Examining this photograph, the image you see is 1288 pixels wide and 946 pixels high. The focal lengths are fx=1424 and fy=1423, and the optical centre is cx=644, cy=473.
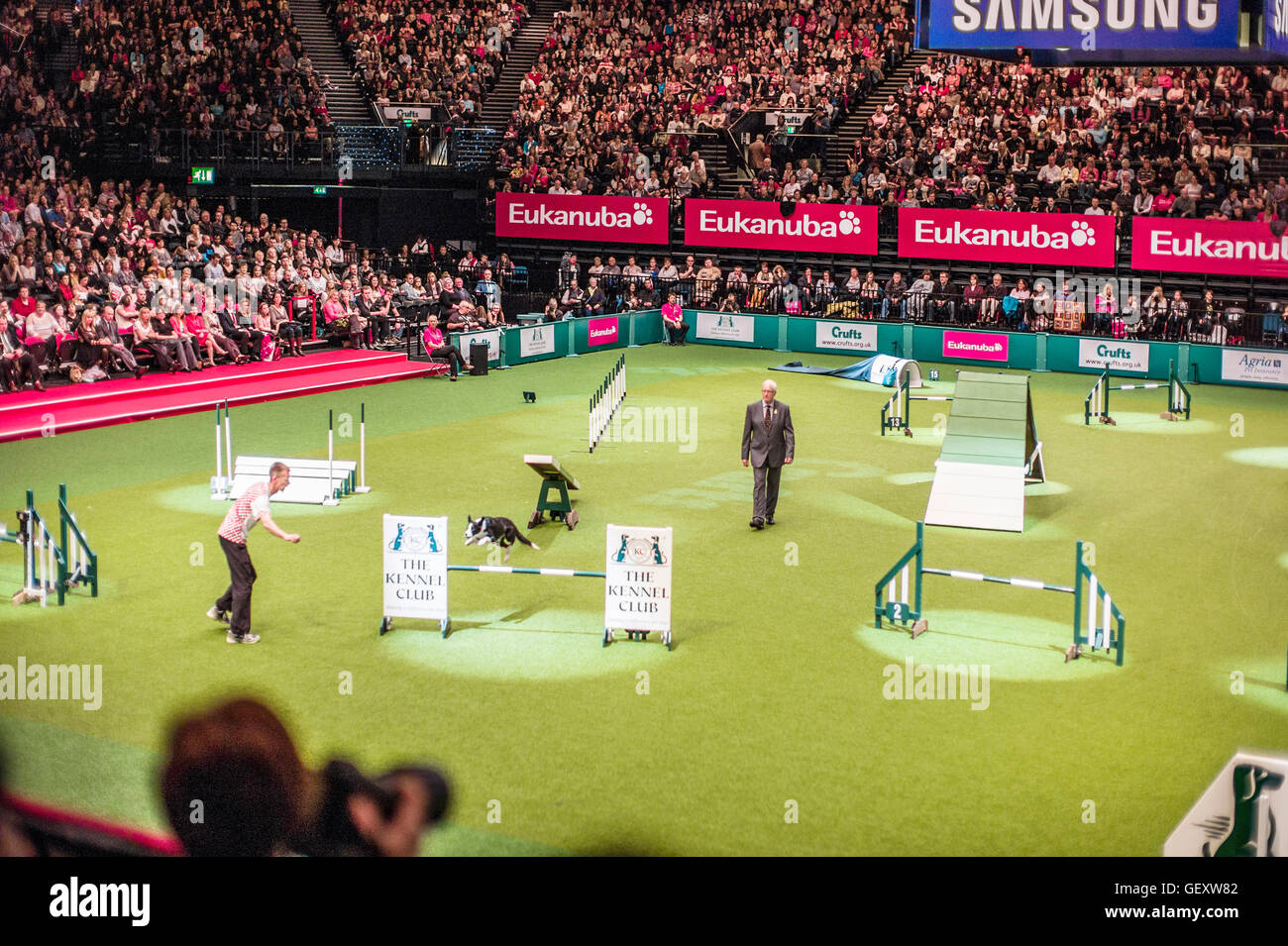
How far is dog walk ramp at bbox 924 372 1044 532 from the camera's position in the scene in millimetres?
19031

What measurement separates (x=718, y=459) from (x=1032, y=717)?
37.5ft

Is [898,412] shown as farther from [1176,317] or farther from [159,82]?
[159,82]

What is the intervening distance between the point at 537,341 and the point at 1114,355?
44.8 ft

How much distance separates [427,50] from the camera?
4638 cm

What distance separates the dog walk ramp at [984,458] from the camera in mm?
19031

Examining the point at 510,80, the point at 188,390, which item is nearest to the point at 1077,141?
the point at 510,80

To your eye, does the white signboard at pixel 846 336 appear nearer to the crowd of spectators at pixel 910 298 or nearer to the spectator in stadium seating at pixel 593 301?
the crowd of spectators at pixel 910 298

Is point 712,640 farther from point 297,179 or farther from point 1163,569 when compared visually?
point 297,179

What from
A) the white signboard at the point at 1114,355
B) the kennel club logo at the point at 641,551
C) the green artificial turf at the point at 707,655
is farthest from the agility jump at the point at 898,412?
the kennel club logo at the point at 641,551

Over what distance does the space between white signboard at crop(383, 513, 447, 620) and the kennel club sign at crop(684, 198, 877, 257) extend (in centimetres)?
2752

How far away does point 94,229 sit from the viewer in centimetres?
3159

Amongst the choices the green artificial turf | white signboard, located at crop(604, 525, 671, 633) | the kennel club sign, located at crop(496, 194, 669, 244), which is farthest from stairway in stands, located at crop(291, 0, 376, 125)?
white signboard, located at crop(604, 525, 671, 633)

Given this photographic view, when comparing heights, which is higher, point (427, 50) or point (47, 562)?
point (427, 50)

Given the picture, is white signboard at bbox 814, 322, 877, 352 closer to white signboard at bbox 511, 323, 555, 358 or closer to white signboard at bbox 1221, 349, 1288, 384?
white signboard at bbox 511, 323, 555, 358
